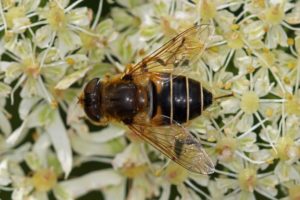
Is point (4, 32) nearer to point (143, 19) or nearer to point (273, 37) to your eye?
point (143, 19)

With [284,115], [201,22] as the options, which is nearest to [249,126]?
[284,115]

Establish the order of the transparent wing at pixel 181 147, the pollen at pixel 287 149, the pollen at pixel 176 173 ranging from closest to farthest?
the transparent wing at pixel 181 147 → the pollen at pixel 287 149 → the pollen at pixel 176 173

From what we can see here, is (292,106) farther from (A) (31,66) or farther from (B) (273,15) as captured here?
(A) (31,66)

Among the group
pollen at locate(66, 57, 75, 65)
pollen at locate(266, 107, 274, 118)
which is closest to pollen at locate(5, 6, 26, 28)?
pollen at locate(66, 57, 75, 65)

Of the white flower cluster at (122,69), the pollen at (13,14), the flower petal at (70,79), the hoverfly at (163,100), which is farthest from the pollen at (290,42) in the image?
the pollen at (13,14)

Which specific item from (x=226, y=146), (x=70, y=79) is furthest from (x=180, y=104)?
(x=70, y=79)

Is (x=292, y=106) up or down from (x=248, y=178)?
up

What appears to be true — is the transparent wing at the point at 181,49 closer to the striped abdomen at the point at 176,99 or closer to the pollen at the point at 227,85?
the striped abdomen at the point at 176,99

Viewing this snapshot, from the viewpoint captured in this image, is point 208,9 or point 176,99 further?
point 208,9
